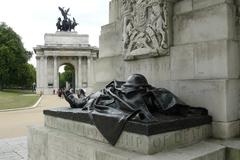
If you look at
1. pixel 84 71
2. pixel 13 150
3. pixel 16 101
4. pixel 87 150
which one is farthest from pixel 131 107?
pixel 84 71

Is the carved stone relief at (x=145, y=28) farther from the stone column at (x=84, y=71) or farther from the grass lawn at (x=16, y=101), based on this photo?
the stone column at (x=84, y=71)

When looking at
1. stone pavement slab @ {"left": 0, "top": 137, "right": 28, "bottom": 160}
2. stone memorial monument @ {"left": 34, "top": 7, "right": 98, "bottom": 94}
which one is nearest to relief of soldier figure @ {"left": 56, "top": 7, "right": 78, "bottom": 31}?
stone memorial monument @ {"left": 34, "top": 7, "right": 98, "bottom": 94}

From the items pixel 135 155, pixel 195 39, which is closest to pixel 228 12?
pixel 195 39

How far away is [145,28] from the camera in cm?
483

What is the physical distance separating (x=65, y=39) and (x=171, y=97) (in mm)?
63801

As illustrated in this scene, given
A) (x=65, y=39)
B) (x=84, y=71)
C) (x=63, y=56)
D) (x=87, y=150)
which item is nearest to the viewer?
(x=87, y=150)

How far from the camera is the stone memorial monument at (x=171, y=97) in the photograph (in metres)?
3.25

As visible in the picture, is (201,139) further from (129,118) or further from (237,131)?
(129,118)

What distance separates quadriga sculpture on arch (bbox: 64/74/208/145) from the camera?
335 centimetres

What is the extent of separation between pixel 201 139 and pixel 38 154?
2.80 meters

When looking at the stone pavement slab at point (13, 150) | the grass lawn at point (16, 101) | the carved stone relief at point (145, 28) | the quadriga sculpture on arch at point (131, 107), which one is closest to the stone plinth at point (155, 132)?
the quadriga sculpture on arch at point (131, 107)

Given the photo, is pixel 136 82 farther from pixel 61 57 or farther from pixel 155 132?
pixel 61 57

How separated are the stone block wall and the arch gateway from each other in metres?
59.5

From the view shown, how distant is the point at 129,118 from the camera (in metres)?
3.28
